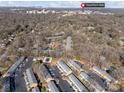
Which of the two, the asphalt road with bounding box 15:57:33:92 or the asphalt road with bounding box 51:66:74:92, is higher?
the asphalt road with bounding box 15:57:33:92

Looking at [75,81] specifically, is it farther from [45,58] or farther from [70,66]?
[45,58]

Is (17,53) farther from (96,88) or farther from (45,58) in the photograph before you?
(96,88)

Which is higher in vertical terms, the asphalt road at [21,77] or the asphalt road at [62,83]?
the asphalt road at [21,77]

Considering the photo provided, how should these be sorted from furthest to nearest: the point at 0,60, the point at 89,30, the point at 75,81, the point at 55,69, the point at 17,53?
the point at 89,30
the point at 17,53
the point at 0,60
the point at 55,69
the point at 75,81

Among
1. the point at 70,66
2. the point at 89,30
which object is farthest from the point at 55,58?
the point at 89,30

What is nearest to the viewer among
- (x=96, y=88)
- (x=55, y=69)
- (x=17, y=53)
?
(x=96, y=88)

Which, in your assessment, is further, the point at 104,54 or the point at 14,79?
the point at 104,54

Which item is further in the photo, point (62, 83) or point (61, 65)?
point (61, 65)

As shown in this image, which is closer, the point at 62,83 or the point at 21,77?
A: the point at 62,83
